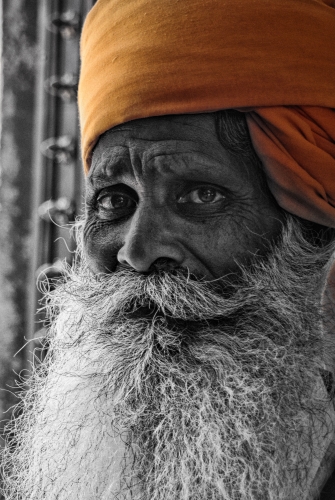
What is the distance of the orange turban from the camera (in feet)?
4.03

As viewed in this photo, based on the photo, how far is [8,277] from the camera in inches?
83.5

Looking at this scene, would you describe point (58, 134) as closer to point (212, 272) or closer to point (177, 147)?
point (177, 147)

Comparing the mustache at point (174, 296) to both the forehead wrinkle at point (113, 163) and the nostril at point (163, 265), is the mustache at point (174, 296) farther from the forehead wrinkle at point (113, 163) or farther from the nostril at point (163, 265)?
the forehead wrinkle at point (113, 163)

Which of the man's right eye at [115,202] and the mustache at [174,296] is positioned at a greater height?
the man's right eye at [115,202]

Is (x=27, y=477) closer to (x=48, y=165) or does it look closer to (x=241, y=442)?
(x=241, y=442)

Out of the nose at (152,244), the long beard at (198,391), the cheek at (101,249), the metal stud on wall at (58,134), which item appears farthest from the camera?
Result: the metal stud on wall at (58,134)

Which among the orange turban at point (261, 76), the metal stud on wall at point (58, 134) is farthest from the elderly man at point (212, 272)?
the metal stud on wall at point (58, 134)

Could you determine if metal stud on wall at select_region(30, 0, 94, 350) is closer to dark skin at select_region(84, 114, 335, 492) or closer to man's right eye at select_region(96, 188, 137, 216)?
man's right eye at select_region(96, 188, 137, 216)

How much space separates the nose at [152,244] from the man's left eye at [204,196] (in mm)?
68

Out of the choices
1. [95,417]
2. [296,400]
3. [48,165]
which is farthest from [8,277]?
[296,400]

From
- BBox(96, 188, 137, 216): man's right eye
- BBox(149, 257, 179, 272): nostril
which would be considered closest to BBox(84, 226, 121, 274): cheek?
BBox(96, 188, 137, 216): man's right eye

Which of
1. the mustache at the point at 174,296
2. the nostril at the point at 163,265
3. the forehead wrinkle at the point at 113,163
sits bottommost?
the mustache at the point at 174,296

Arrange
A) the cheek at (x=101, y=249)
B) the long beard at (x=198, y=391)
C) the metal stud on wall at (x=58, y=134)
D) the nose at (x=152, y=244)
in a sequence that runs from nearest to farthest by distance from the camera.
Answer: the long beard at (x=198, y=391) < the nose at (x=152, y=244) < the cheek at (x=101, y=249) < the metal stud on wall at (x=58, y=134)

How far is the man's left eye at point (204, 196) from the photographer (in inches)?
51.6
